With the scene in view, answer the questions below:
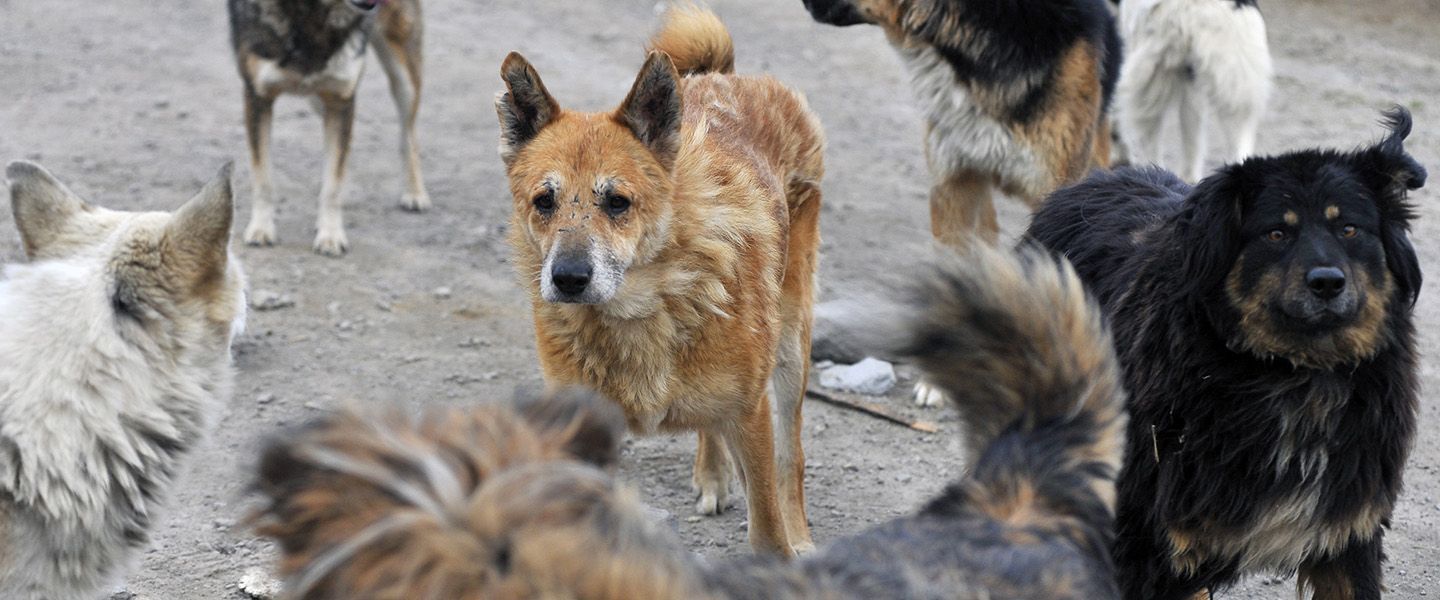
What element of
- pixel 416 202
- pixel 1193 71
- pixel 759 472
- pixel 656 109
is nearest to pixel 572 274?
pixel 656 109

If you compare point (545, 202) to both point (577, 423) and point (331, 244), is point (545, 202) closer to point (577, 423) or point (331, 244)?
point (577, 423)

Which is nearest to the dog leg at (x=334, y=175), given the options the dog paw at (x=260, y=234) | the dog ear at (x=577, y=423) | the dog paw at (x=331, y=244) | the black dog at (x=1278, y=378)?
the dog paw at (x=331, y=244)

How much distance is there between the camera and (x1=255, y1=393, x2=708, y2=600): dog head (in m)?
1.94

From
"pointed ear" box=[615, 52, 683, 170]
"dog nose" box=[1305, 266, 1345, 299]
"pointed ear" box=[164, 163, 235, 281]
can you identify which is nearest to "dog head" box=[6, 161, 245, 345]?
"pointed ear" box=[164, 163, 235, 281]

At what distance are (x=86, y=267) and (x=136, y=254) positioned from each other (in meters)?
0.13

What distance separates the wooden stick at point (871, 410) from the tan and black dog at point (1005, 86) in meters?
0.84

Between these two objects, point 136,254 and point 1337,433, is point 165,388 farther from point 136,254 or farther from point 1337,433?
point 1337,433

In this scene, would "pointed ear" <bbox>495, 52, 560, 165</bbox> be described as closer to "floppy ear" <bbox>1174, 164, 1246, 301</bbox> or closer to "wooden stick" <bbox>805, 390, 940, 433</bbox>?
"floppy ear" <bbox>1174, 164, 1246, 301</bbox>

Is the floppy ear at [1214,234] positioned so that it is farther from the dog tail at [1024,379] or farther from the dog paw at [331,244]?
the dog paw at [331,244]

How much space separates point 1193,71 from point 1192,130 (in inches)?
13.2

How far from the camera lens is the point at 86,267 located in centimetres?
345

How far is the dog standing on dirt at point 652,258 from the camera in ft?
14.1

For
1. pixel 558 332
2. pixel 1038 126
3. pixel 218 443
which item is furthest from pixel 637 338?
pixel 1038 126

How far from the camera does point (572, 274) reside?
164 inches
